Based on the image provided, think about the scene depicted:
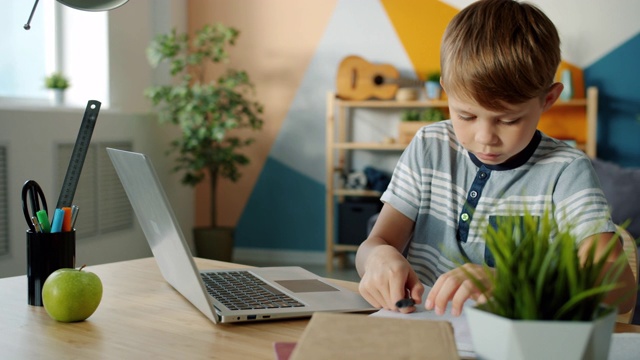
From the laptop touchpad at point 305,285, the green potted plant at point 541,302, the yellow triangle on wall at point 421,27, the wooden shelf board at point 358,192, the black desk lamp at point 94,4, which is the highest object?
the yellow triangle on wall at point 421,27

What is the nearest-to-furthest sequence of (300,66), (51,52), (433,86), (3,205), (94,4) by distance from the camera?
(94,4)
(3,205)
(51,52)
(433,86)
(300,66)

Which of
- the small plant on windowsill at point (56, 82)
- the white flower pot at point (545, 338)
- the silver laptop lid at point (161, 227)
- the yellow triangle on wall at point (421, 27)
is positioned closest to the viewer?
the white flower pot at point (545, 338)

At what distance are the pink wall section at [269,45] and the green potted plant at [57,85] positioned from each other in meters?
1.58

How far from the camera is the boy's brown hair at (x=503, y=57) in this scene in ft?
3.60

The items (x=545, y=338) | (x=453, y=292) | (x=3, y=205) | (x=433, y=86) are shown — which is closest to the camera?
(x=545, y=338)

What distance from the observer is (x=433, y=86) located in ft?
15.0

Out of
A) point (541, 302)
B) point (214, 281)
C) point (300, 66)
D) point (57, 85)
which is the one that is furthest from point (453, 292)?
point (300, 66)

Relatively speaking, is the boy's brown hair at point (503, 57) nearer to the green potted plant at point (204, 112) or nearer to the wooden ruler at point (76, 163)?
the wooden ruler at point (76, 163)

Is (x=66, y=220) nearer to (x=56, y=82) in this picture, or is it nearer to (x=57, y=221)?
(x=57, y=221)

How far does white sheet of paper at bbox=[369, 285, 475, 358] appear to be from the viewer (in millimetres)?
792

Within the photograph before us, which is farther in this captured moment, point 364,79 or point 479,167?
point 364,79

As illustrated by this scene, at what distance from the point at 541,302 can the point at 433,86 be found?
411 cm

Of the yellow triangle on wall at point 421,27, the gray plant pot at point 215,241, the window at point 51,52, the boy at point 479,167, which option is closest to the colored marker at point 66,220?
the boy at point 479,167

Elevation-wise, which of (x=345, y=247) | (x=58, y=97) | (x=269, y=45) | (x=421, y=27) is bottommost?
(x=345, y=247)
